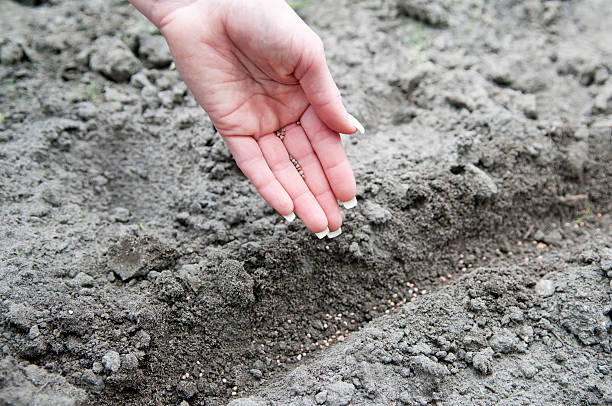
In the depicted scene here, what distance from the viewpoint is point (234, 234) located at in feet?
8.22

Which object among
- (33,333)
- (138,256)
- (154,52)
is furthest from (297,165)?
(154,52)

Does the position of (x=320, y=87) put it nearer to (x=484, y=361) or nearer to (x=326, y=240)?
(x=326, y=240)

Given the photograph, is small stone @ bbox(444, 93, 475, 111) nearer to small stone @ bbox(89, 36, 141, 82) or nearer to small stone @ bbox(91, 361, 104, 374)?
small stone @ bbox(89, 36, 141, 82)

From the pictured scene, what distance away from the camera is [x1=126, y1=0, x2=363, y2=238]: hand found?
6.89ft

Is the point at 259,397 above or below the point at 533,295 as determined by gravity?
below

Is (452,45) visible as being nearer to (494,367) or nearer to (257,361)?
(494,367)

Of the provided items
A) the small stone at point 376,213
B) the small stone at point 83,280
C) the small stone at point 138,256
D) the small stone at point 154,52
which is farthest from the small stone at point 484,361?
the small stone at point 154,52

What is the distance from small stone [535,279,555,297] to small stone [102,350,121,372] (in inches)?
78.9

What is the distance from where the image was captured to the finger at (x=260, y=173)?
85.3 inches

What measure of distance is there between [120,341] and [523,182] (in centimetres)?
234

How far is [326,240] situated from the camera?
2477mm

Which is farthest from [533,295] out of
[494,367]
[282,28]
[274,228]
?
[282,28]

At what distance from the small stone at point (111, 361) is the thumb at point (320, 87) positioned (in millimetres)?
1380

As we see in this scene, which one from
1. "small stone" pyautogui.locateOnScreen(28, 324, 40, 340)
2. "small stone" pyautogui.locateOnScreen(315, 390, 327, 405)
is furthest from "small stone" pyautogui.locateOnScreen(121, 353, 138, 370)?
"small stone" pyautogui.locateOnScreen(315, 390, 327, 405)
